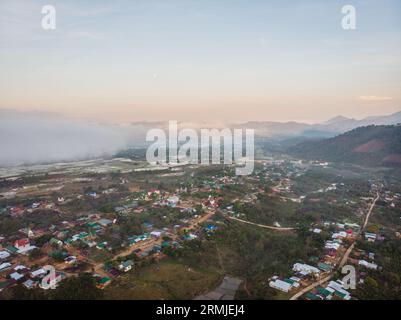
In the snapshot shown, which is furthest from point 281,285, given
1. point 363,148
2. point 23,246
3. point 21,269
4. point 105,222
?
point 363,148

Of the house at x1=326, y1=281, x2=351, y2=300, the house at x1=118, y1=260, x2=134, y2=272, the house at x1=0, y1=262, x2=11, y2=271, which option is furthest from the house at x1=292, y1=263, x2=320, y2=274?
the house at x1=0, y1=262, x2=11, y2=271

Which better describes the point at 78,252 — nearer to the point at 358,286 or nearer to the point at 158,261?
the point at 158,261

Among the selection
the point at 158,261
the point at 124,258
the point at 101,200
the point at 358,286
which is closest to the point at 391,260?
the point at 358,286

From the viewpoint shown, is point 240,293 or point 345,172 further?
point 345,172

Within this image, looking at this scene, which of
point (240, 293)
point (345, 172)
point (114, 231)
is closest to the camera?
point (240, 293)
